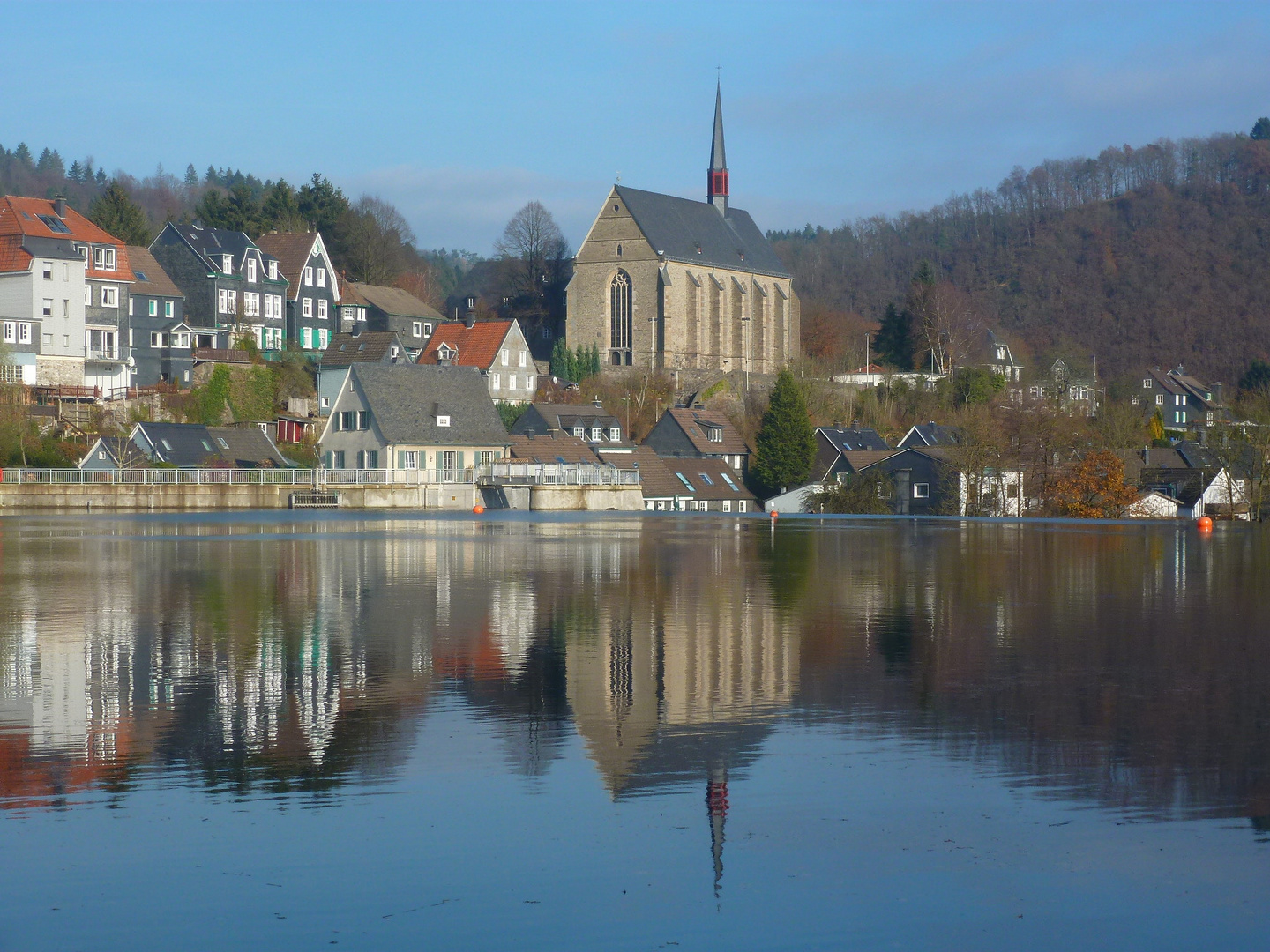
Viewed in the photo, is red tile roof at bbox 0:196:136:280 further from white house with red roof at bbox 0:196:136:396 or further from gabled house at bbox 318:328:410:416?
gabled house at bbox 318:328:410:416

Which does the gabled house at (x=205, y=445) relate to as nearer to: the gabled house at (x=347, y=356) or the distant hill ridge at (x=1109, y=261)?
the gabled house at (x=347, y=356)

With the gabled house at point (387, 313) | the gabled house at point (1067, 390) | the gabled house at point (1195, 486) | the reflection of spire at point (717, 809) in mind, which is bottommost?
the reflection of spire at point (717, 809)

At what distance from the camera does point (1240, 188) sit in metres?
176

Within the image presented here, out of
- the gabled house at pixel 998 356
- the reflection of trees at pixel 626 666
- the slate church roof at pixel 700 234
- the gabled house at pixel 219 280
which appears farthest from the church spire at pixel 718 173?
the reflection of trees at pixel 626 666

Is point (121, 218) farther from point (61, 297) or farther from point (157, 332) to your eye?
point (61, 297)

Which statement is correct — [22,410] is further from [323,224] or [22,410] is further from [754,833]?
[754,833]

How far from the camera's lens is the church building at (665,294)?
382 ft

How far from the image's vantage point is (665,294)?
380 feet

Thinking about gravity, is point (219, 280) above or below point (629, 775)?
above

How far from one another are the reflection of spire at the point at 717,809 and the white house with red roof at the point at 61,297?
74180 millimetres

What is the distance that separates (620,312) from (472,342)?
20.2 m

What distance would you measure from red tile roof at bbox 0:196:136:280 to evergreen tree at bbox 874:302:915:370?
63.4 metres

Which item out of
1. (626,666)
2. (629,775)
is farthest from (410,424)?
(629,775)

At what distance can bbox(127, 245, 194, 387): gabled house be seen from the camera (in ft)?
279
